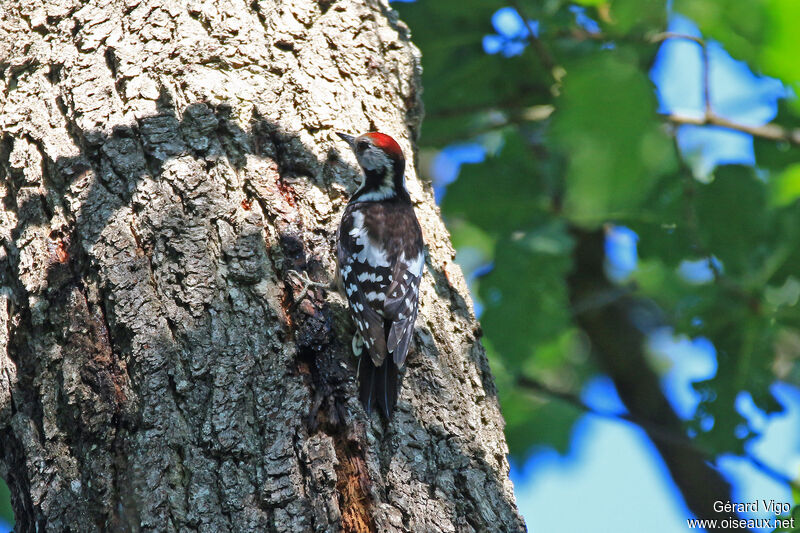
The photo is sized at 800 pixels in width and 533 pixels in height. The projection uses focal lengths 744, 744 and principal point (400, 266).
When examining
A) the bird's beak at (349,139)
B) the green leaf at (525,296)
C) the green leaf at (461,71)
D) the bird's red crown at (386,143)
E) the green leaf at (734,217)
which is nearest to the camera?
the bird's beak at (349,139)

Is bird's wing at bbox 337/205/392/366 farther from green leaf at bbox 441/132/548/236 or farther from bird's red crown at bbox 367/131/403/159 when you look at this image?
green leaf at bbox 441/132/548/236

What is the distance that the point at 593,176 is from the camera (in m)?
2.52

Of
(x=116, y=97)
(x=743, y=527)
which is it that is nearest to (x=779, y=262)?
(x=743, y=527)

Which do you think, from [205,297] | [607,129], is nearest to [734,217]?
[607,129]

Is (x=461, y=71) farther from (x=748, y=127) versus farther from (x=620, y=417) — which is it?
(x=620, y=417)

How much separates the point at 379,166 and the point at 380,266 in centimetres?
51

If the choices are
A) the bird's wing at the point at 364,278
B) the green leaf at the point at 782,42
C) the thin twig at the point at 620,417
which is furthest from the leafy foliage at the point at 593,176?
the bird's wing at the point at 364,278

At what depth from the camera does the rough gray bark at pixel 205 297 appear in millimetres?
2219

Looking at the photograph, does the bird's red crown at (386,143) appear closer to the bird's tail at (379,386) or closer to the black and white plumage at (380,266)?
the black and white plumage at (380,266)

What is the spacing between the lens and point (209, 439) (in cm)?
222

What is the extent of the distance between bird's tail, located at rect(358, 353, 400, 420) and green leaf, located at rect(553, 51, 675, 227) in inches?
36.2

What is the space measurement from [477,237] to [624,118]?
15.2 ft

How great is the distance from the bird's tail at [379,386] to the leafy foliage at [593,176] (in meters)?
0.92

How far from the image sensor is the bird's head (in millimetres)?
3354
